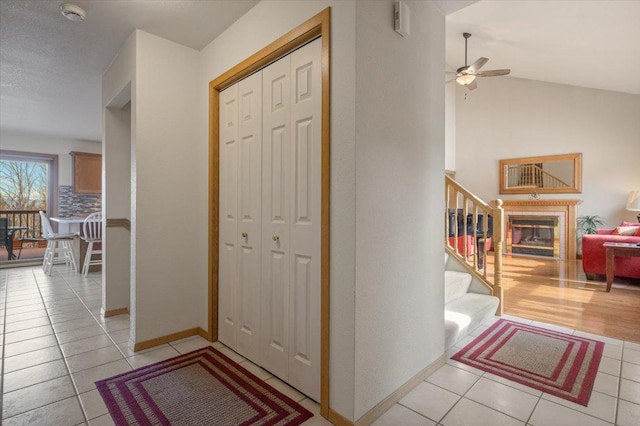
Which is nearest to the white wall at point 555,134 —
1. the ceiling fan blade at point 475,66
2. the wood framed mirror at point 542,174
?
the wood framed mirror at point 542,174

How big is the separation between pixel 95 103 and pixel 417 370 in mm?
5042

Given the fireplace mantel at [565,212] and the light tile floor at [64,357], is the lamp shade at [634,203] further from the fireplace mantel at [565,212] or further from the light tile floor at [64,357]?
the light tile floor at [64,357]

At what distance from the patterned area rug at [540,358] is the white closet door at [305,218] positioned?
1162mm

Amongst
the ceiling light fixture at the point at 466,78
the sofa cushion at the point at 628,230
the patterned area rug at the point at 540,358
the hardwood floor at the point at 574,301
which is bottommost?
the patterned area rug at the point at 540,358

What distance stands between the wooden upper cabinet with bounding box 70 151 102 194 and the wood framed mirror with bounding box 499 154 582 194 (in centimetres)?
904

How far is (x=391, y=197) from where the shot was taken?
177 centimetres

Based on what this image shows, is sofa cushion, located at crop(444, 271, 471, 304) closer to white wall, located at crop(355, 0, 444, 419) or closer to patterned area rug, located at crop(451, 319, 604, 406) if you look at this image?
patterned area rug, located at crop(451, 319, 604, 406)

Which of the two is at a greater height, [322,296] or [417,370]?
[322,296]

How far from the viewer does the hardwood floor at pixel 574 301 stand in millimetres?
2975

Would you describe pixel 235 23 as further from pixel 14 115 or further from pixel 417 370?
pixel 14 115

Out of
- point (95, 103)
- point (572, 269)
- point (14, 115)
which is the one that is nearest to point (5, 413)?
point (95, 103)


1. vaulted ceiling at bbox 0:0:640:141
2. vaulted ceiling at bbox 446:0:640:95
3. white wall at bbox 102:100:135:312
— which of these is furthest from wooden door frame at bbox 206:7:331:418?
vaulted ceiling at bbox 446:0:640:95

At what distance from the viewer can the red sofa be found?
4.36 meters

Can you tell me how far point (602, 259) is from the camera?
14.8 ft
